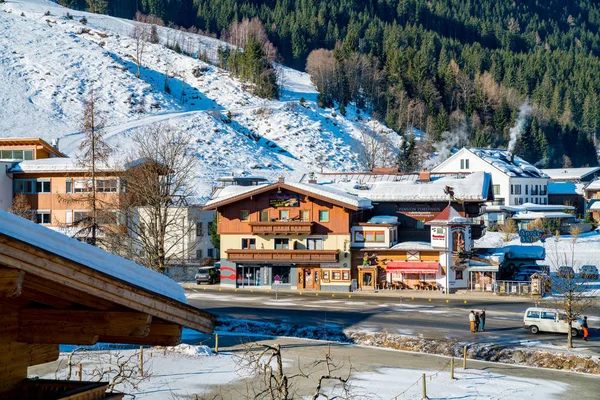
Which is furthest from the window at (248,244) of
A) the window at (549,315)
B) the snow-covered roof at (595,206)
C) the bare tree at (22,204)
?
the snow-covered roof at (595,206)

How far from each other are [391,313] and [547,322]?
350 inches

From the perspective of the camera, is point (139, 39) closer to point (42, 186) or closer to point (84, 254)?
point (42, 186)

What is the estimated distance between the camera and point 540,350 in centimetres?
2959

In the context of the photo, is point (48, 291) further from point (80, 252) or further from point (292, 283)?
point (292, 283)

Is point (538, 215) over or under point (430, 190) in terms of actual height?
under

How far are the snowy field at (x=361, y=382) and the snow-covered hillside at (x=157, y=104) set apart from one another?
57571 mm

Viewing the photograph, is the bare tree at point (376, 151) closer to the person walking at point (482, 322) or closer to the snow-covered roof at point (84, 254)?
the person walking at point (482, 322)

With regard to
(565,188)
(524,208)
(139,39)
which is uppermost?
(139,39)

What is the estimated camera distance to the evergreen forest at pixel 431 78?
135 m

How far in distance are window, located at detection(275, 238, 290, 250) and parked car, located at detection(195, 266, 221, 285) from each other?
17.8ft

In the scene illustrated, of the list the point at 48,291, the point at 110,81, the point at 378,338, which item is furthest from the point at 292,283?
the point at 110,81

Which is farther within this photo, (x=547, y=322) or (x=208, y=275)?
(x=208, y=275)

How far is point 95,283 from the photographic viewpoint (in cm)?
649

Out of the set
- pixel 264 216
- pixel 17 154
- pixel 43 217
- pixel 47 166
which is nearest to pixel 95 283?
pixel 264 216
